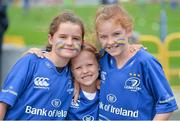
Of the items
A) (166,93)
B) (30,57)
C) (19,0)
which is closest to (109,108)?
(166,93)

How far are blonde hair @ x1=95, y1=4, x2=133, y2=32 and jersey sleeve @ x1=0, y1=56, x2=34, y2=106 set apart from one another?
0.61 metres

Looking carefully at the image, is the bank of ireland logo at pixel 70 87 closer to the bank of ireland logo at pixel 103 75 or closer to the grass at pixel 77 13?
the bank of ireland logo at pixel 103 75

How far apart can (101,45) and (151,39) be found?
592 cm

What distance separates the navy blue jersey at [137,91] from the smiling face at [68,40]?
1.01 ft

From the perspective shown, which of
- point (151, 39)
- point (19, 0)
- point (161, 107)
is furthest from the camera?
point (19, 0)

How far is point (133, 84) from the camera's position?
3729 mm

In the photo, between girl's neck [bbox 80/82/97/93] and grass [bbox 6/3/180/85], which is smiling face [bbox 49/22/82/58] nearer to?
girl's neck [bbox 80/82/97/93]

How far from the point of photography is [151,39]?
965 centimetres

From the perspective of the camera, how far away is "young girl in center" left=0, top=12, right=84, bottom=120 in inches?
148

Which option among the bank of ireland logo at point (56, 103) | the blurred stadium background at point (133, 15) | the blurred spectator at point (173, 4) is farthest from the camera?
the blurred spectator at point (173, 4)

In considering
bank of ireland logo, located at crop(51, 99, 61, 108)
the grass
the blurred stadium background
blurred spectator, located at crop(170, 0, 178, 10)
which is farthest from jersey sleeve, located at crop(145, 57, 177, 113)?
blurred spectator, located at crop(170, 0, 178, 10)

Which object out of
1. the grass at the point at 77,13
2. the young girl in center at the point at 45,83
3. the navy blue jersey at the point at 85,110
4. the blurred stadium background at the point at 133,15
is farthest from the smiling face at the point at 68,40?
the grass at the point at 77,13

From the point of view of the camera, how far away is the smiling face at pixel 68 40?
378cm

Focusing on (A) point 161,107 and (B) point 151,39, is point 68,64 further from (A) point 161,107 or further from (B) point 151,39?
(B) point 151,39
